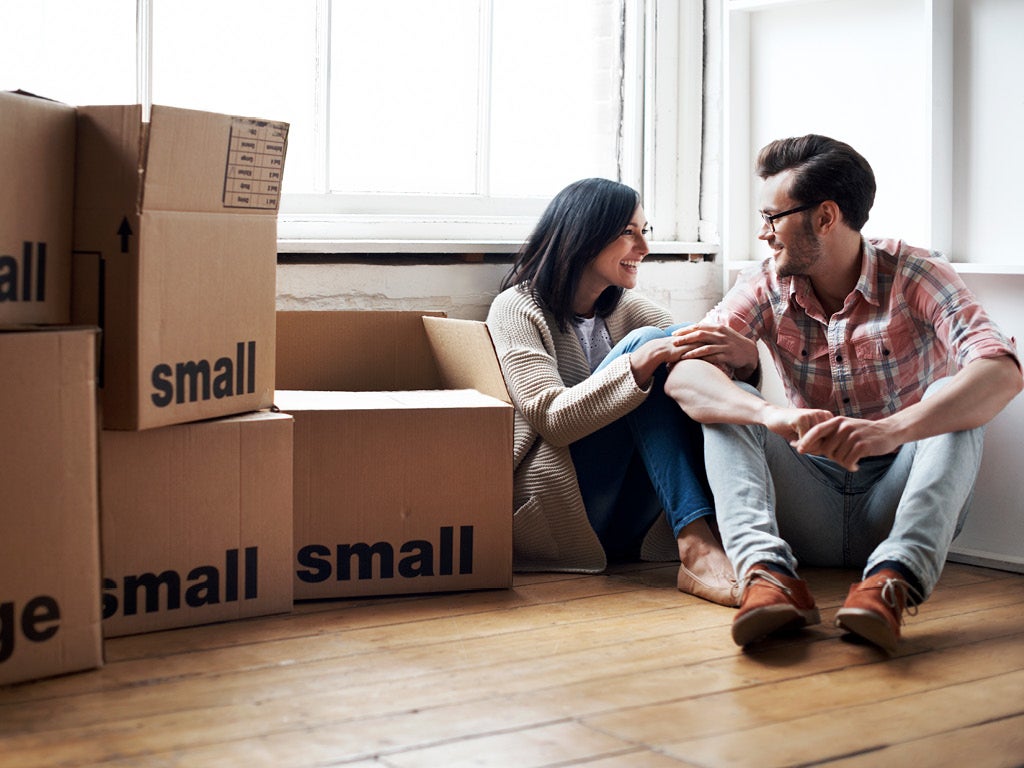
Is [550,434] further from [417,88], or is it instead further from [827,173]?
[417,88]

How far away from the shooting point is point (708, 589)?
207 cm

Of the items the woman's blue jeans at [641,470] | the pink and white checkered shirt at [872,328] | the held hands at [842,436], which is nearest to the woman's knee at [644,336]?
the woman's blue jeans at [641,470]

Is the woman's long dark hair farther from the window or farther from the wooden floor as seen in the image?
the wooden floor

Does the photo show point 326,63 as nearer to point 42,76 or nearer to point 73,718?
point 42,76

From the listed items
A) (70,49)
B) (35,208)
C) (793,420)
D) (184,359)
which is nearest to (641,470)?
(793,420)

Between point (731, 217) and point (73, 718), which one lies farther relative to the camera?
point (731, 217)

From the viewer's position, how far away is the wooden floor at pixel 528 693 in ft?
4.51

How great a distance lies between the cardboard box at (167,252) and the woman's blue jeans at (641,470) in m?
0.73

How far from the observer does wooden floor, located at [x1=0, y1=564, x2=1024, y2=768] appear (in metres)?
1.38

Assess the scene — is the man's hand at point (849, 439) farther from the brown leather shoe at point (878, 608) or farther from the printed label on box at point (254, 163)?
the printed label on box at point (254, 163)

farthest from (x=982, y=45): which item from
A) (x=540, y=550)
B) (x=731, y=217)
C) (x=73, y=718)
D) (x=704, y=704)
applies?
(x=73, y=718)

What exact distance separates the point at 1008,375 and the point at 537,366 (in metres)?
0.82

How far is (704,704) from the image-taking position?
1543mm

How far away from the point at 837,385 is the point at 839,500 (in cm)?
21
